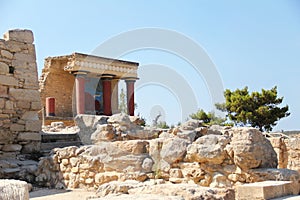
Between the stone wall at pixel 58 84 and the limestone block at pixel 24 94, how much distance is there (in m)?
10.7

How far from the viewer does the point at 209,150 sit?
5.60 metres

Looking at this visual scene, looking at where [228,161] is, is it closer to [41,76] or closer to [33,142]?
[33,142]

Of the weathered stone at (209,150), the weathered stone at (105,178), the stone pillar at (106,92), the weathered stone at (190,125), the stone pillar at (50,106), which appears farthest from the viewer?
the stone pillar at (106,92)

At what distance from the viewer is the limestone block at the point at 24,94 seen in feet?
29.1

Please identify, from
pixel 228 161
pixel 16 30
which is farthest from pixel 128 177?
pixel 16 30

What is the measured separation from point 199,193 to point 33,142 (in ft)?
19.6

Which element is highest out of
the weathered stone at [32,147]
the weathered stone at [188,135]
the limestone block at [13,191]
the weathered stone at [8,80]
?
the weathered stone at [8,80]

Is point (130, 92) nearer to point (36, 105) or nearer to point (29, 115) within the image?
point (36, 105)

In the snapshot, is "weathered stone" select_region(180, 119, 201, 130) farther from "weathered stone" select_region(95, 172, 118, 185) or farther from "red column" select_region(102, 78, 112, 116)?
"red column" select_region(102, 78, 112, 116)

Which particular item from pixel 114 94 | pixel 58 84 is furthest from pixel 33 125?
pixel 114 94

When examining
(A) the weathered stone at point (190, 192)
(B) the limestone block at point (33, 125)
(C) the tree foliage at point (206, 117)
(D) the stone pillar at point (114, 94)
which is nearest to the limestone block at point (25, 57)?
(B) the limestone block at point (33, 125)

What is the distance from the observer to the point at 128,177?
6.18 metres

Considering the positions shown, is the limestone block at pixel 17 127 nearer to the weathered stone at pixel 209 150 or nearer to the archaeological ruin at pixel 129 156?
the archaeological ruin at pixel 129 156

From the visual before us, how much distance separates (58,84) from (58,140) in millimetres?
11828
